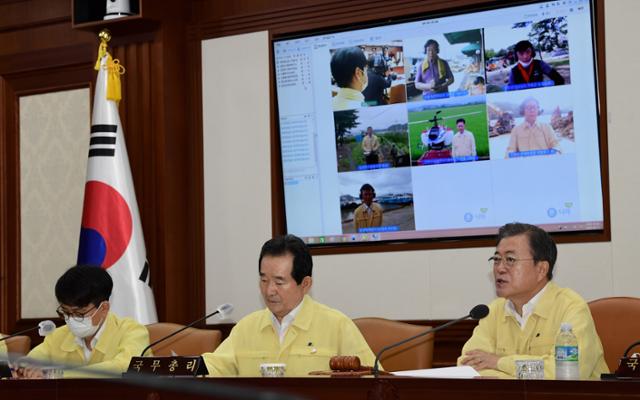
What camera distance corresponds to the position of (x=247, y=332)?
388 cm

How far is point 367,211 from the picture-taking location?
17.2 ft

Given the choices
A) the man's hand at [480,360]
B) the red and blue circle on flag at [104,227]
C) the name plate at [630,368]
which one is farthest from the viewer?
the red and blue circle on flag at [104,227]

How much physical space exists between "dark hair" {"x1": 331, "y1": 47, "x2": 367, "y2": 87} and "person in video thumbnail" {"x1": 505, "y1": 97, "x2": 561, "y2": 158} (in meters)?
0.89

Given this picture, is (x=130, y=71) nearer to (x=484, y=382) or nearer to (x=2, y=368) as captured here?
(x=2, y=368)

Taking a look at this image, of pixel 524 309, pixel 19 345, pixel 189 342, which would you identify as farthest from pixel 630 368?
pixel 19 345

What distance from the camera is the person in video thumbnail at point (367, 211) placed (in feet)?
17.1

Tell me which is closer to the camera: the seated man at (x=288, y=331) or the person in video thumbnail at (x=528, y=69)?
the seated man at (x=288, y=331)

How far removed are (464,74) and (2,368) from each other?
2588 mm

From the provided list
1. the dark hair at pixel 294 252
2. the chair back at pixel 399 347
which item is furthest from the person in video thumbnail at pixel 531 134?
the dark hair at pixel 294 252

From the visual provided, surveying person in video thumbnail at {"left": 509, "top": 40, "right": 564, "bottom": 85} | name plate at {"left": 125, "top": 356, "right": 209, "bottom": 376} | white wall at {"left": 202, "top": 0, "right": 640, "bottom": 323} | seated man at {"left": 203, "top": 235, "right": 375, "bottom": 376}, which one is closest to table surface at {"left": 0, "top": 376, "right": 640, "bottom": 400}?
name plate at {"left": 125, "top": 356, "right": 209, "bottom": 376}

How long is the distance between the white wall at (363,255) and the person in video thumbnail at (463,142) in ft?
1.58

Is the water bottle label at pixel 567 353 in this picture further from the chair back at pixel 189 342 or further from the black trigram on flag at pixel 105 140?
the black trigram on flag at pixel 105 140

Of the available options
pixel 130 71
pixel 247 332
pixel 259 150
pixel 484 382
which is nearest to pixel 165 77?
pixel 130 71

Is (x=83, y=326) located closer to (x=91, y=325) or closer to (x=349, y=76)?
(x=91, y=325)
